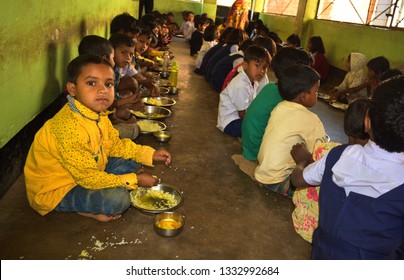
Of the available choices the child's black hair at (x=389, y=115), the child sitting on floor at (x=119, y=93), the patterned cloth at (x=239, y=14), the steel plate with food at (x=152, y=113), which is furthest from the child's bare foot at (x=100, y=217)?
the patterned cloth at (x=239, y=14)

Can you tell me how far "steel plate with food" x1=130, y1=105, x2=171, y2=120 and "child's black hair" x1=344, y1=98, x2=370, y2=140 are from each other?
7.48ft

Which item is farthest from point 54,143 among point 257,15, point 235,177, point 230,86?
point 257,15

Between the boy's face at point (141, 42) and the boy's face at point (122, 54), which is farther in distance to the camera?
the boy's face at point (141, 42)

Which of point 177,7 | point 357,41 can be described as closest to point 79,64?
point 357,41

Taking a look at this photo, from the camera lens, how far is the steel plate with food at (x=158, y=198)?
2.37m

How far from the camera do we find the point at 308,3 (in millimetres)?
9594

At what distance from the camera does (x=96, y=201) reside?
6.95ft

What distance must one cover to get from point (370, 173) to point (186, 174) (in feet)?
5.51

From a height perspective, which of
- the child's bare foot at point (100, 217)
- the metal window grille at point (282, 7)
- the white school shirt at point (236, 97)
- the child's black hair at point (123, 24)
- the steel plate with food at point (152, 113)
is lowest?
the child's bare foot at point (100, 217)

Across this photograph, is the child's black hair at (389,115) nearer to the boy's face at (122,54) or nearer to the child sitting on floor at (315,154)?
the child sitting on floor at (315,154)

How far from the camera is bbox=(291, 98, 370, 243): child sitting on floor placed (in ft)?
7.08

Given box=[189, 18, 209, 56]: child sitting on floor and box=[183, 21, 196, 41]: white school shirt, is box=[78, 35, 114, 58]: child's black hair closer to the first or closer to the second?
box=[189, 18, 209, 56]: child sitting on floor

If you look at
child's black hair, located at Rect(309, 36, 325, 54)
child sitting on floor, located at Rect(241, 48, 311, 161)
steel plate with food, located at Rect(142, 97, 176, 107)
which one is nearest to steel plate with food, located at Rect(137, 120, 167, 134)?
steel plate with food, located at Rect(142, 97, 176, 107)
